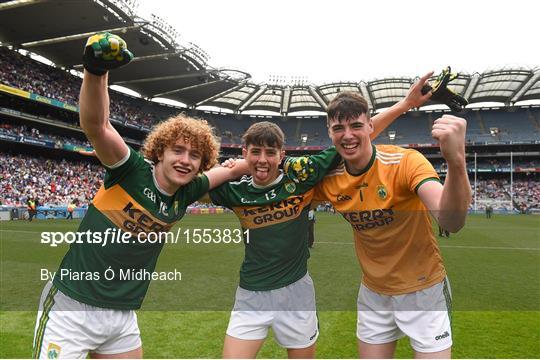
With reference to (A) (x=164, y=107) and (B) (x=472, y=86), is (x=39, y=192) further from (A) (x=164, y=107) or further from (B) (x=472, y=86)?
(B) (x=472, y=86)

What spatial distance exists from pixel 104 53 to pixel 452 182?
195 centimetres

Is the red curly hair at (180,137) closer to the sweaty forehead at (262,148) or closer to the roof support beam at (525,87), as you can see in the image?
the sweaty forehead at (262,148)

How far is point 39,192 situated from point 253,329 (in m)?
32.8

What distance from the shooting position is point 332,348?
15.1ft

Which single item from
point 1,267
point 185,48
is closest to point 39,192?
point 185,48

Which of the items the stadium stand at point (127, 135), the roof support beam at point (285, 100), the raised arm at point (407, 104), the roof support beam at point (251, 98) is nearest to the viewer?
the raised arm at point (407, 104)

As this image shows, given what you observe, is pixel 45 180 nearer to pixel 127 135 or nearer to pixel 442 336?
pixel 127 135

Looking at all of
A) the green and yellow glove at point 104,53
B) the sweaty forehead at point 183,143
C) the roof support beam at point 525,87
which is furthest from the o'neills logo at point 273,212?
the roof support beam at point 525,87

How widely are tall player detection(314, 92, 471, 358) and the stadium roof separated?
2928 centimetres

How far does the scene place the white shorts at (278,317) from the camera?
120 inches

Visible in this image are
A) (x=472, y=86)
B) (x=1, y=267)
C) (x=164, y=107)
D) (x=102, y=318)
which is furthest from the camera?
(x=164, y=107)

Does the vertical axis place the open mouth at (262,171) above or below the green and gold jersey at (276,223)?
above

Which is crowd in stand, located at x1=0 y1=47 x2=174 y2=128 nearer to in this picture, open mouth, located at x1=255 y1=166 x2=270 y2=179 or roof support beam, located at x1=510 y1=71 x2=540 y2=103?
open mouth, located at x1=255 y1=166 x2=270 y2=179

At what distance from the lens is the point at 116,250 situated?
2.68 m
